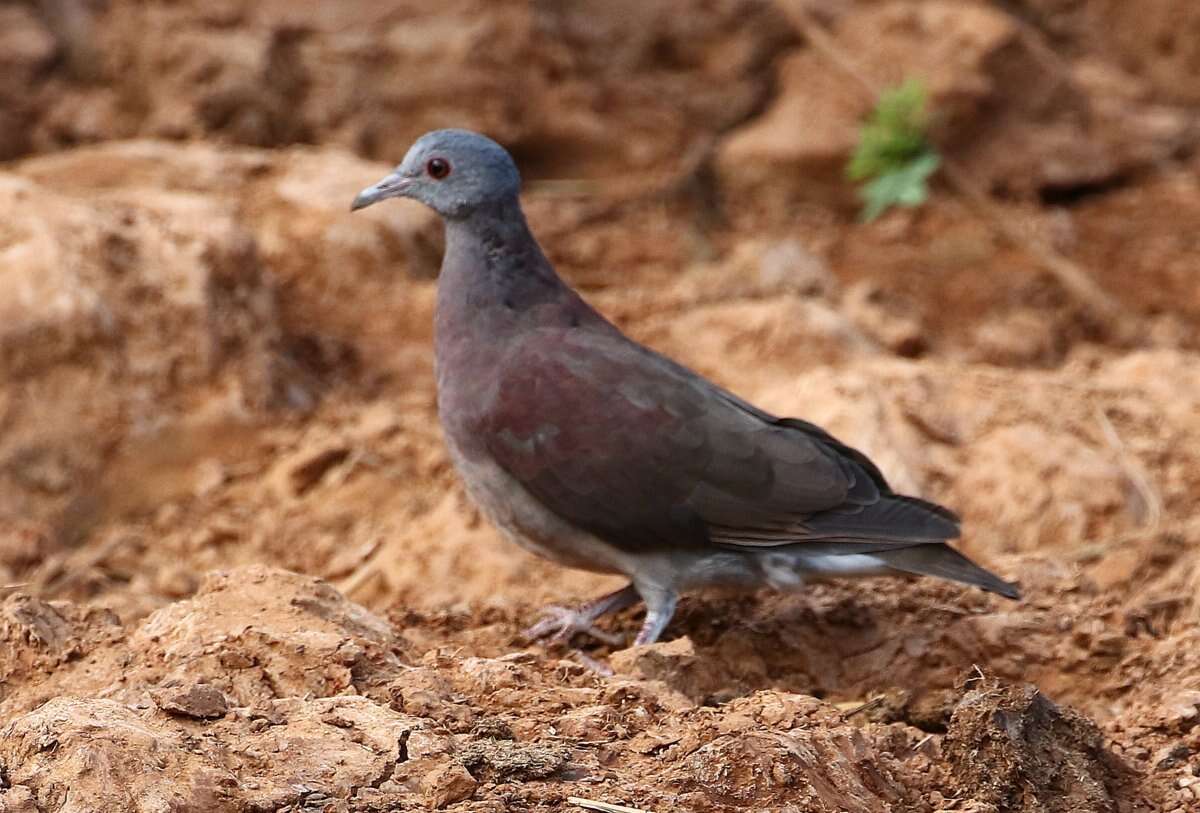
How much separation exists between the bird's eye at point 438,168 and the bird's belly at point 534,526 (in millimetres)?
876

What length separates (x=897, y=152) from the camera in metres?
8.09

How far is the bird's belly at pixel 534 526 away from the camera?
4512 mm

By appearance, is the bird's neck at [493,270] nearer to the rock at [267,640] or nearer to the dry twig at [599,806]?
the rock at [267,640]

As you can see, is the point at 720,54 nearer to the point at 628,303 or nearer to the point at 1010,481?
the point at 628,303

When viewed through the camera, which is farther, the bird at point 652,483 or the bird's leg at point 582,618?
the bird at point 652,483

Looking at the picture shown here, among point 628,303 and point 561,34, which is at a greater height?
point 561,34

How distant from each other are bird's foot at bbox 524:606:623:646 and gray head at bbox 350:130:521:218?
1.22 meters

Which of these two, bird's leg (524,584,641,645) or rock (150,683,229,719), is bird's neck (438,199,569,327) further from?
rock (150,683,229,719)

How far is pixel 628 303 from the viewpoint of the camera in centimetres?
727

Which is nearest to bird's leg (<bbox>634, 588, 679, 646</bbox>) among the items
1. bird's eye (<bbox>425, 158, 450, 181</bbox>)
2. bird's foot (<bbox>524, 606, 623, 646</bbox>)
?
bird's foot (<bbox>524, 606, 623, 646</bbox>)

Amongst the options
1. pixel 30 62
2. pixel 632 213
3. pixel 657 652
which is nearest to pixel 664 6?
pixel 632 213

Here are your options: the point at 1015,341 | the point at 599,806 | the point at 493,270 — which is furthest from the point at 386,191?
the point at 1015,341

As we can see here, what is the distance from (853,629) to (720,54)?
5.21 metres

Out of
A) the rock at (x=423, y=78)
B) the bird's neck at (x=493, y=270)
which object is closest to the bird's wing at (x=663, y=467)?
the bird's neck at (x=493, y=270)
